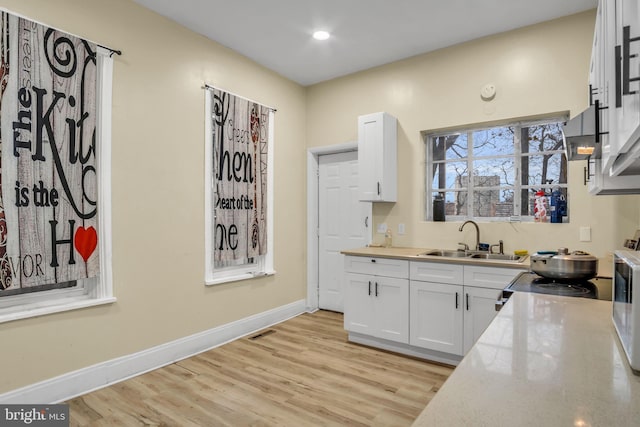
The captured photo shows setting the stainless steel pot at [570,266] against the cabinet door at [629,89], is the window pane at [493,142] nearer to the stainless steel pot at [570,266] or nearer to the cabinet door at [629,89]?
the stainless steel pot at [570,266]

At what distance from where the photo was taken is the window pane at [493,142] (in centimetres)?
347

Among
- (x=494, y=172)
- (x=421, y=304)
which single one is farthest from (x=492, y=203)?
(x=421, y=304)

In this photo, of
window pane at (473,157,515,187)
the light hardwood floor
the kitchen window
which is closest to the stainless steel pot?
the light hardwood floor

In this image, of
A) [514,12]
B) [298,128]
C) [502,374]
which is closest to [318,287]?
[298,128]

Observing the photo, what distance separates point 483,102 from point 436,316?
207 cm

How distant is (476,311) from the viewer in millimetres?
2879

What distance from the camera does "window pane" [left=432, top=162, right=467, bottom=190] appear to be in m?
3.73

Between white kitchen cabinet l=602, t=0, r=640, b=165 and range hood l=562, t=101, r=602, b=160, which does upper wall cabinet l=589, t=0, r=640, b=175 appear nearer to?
white kitchen cabinet l=602, t=0, r=640, b=165

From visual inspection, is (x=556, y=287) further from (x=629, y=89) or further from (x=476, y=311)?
(x=629, y=89)

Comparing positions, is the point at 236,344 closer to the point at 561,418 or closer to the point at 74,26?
the point at 74,26

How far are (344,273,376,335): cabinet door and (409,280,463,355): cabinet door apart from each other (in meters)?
0.39

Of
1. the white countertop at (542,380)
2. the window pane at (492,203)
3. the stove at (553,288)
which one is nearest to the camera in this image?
the white countertop at (542,380)

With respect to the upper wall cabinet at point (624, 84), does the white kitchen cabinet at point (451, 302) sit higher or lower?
lower

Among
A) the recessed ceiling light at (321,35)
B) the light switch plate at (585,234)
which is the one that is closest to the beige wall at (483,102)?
the light switch plate at (585,234)
